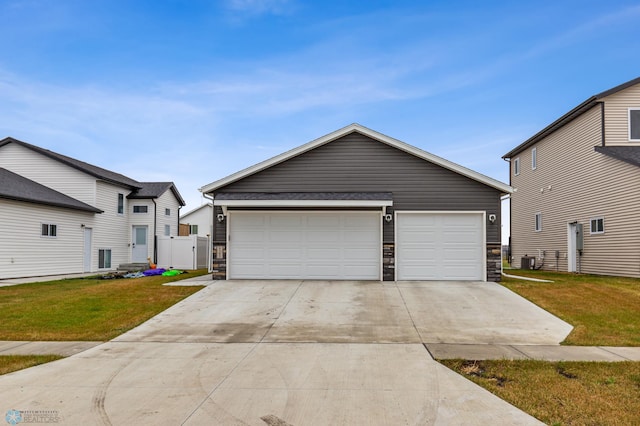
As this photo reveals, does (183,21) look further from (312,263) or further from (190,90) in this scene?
(312,263)

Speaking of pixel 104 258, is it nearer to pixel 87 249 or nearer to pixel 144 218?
pixel 87 249

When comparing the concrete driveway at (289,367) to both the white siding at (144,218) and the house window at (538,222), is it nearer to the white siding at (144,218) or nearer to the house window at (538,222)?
the house window at (538,222)

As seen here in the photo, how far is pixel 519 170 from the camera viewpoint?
25891 millimetres

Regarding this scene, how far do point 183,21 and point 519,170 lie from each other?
68.0 ft

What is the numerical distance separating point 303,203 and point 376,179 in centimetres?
273

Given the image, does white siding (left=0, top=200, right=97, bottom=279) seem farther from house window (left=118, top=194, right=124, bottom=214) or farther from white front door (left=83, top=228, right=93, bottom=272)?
house window (left=118, top=194, right=124, bottom=214)

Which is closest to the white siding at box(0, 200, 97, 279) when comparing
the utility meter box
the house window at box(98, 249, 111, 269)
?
the house window at box(98, 249, 111, 269)

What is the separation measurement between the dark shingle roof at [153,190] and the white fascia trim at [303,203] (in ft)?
41.5

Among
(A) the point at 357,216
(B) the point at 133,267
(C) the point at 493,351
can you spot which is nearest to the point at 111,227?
(B) the point at 133,267

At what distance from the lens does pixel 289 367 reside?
5.93 meters

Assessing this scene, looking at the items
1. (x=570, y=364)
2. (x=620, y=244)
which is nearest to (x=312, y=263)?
(x=570, y=364)

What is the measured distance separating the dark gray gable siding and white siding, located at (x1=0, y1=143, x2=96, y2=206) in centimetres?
1082

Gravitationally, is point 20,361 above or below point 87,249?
below

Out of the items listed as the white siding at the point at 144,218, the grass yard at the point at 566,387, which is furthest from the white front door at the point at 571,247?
the white siding at the point at 144,218
